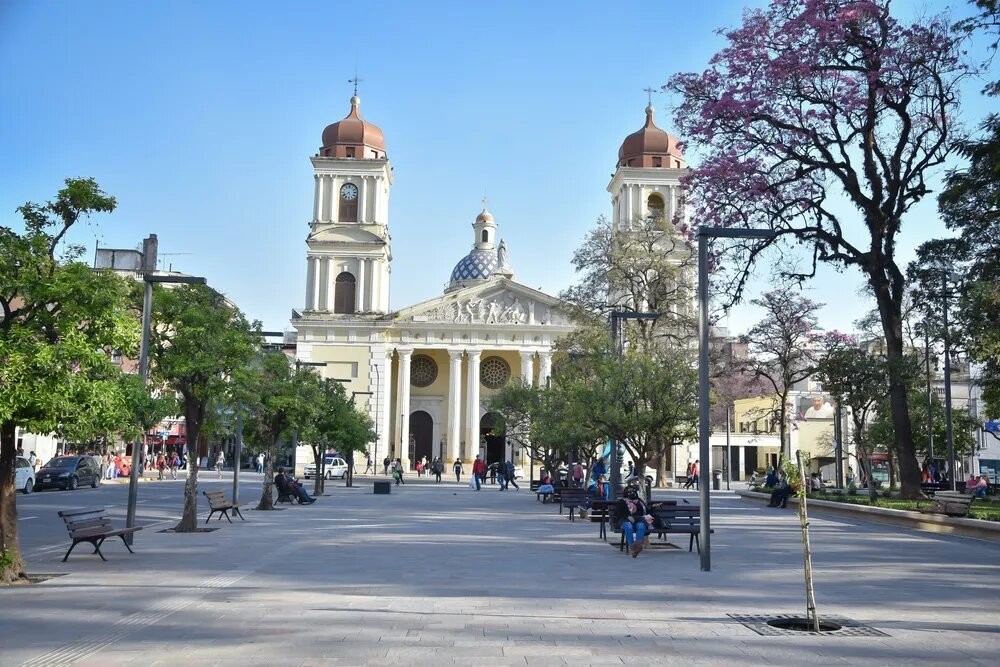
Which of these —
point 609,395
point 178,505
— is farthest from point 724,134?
point 178,505

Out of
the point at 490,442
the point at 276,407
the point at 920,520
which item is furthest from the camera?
the point at 490,442

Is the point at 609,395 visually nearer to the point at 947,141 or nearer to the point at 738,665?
the point at 947,141

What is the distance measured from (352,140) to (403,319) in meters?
13.8

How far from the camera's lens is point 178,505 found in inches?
1203

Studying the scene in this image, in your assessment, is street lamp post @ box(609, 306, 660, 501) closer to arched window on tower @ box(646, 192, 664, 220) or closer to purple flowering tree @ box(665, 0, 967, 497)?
purple flowering tree @ box(665, 0, 967, 497)

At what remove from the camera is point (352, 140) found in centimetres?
7150

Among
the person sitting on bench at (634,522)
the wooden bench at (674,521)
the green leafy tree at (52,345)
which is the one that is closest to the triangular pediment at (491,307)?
the wooden bench at (674,521)

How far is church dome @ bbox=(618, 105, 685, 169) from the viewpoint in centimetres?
6744

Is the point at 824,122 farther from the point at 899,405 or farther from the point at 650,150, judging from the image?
the point at 650,150

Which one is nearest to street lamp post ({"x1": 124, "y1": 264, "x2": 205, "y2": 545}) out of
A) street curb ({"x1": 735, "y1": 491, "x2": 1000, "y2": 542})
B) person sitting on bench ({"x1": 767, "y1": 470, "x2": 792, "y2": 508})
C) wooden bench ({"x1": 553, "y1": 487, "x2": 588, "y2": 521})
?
wooden bench ({"x1": 553, "y1": 487, "x2": 588, "y2": 521})

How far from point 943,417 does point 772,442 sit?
28.8m

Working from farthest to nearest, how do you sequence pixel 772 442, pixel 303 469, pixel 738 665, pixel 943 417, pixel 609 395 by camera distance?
pixel 772 442
pixel 303 469
pixel 943 417
pixel 609 395
pixel 738 665

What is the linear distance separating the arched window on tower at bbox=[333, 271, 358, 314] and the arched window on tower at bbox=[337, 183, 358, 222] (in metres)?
4.07

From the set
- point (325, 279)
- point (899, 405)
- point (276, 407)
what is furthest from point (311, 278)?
point (899, 405)
